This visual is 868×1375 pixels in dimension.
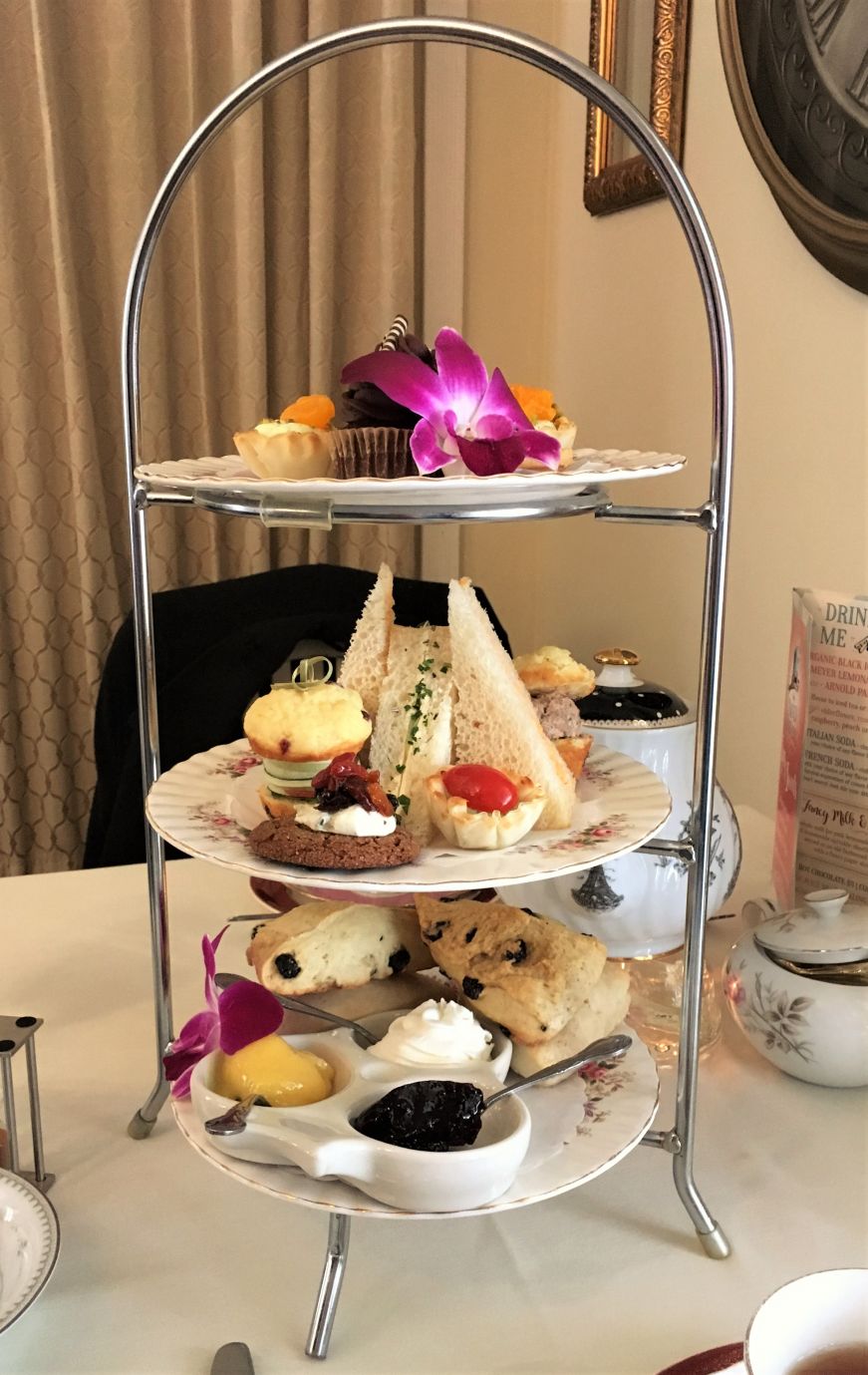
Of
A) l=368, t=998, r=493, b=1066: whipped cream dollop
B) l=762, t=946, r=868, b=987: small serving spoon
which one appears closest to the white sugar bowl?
l=762, t=946, r=868, b=987: small serving spoon

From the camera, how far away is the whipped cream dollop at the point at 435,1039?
2.31ft

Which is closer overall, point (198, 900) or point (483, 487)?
point (483, 487)

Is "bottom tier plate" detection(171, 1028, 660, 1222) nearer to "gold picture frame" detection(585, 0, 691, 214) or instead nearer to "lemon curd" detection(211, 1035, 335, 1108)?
"lemon curd" detection(211, 1035, 335, 1108)

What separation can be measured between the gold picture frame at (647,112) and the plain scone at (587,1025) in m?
1.06

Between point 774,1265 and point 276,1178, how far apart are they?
1.05 feet

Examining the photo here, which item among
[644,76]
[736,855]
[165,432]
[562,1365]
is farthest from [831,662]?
[165,432]

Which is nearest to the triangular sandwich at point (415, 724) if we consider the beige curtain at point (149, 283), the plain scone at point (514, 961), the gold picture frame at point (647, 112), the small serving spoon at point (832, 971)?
the plain scone at point (514, 961)

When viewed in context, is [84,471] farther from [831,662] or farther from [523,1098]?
[523,1098]

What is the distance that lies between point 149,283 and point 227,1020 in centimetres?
184

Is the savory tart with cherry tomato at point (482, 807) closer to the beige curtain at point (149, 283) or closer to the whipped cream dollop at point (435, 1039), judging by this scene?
the whipped cream dollop at point (435, 1039)

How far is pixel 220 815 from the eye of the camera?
0.74m

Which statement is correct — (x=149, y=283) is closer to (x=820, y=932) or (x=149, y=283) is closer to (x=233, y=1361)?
(x=820, y=932)

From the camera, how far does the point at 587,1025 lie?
2.51 ft

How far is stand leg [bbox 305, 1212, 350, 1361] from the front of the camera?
643 millimetres
